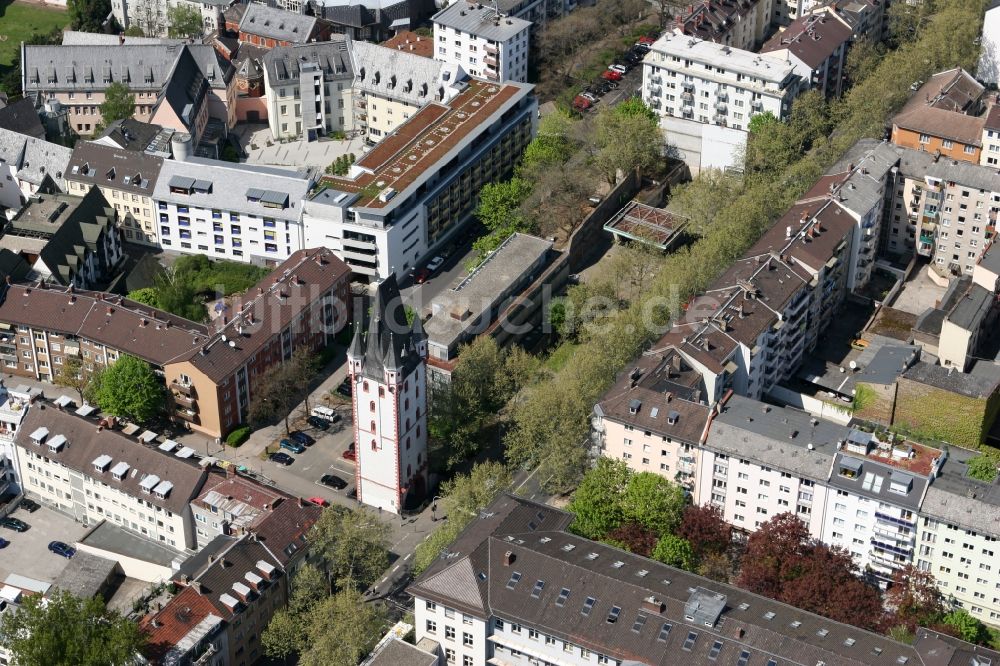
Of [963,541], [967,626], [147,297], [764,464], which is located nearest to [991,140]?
[764,464]

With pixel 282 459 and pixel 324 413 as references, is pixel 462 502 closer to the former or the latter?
pixel 282 459

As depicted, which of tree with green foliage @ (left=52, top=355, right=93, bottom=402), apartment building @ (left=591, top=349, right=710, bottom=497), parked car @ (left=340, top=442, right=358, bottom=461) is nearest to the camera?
apartment building @ (left=591, top=349, right=710, bottom=497)

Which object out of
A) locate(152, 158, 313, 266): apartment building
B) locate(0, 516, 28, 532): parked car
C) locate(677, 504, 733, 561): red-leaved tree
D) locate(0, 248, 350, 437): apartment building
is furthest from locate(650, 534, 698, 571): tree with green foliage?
locate(152, 158, 313, 266): apartment building

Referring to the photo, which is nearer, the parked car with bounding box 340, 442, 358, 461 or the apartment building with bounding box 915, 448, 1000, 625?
the apartment building with bounding box 915, 448, 1000, 625

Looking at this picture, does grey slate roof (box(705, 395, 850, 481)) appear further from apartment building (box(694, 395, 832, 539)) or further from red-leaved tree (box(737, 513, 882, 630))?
red-leaved tree (box(737, 513, 882, 630))

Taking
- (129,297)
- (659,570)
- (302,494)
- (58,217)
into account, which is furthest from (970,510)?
(58,217)

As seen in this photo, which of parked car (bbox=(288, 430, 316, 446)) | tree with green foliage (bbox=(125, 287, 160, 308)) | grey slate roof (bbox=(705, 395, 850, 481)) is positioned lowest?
parked car (bbox=(288, 430, 316, 446))

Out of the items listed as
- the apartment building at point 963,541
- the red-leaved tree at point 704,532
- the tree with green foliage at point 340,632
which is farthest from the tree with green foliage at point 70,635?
the apartment building at point 963,541

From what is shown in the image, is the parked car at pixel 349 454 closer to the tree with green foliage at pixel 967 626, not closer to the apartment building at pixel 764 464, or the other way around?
the apartment building at pixel 764 464
